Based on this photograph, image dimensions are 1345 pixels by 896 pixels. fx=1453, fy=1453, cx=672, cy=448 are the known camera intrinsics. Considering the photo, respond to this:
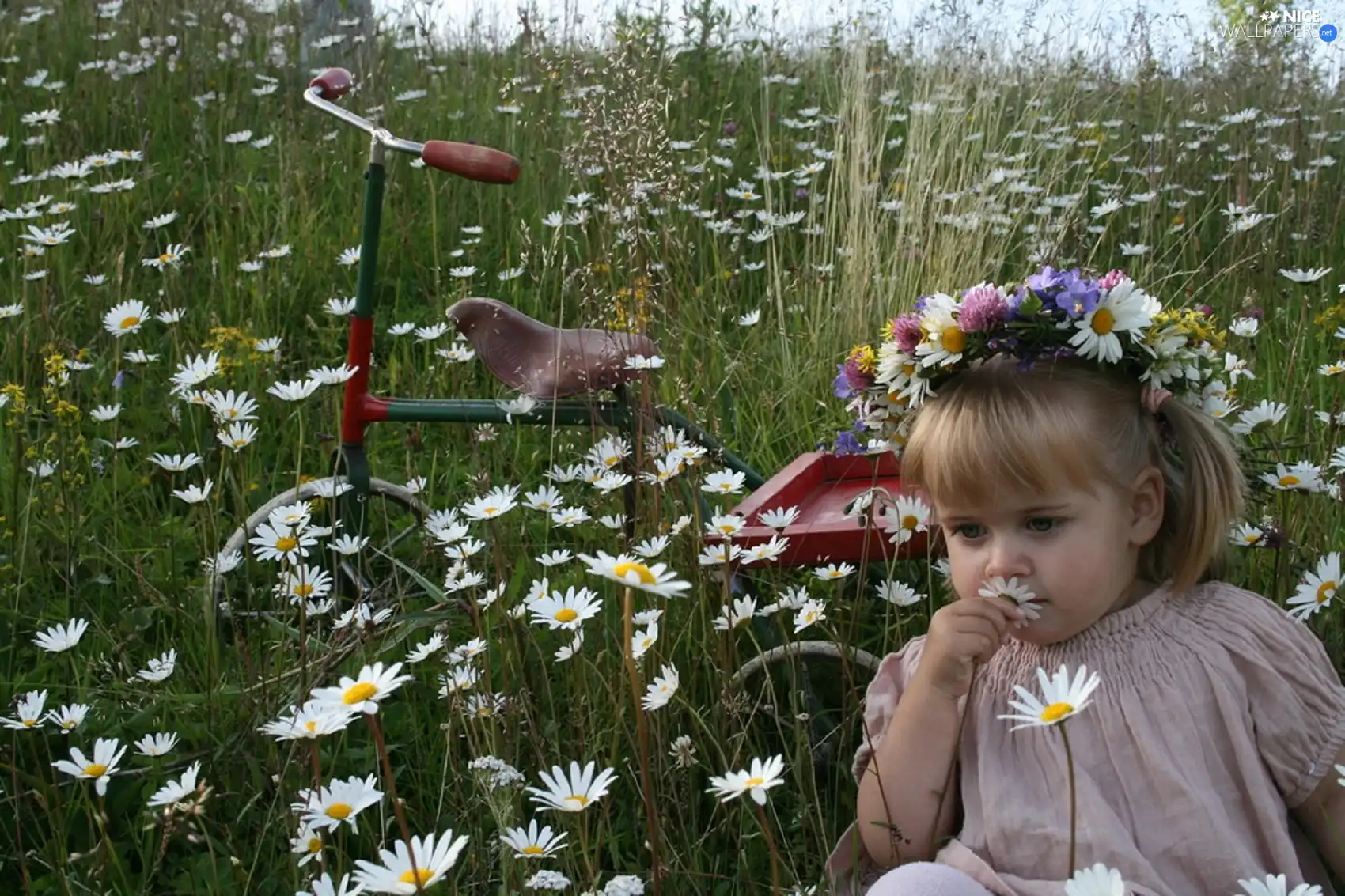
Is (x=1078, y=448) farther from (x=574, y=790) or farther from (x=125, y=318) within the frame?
(x=125, y=318)

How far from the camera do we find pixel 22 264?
15.0ft

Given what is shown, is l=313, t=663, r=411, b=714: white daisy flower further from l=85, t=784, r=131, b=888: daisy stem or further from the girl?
the girl

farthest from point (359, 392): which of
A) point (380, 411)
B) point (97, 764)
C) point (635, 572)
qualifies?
point (635, 572)

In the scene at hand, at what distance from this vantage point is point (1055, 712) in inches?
47.7

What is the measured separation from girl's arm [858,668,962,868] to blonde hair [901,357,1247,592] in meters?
0.28

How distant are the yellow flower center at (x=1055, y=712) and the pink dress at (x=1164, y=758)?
1.77 ft

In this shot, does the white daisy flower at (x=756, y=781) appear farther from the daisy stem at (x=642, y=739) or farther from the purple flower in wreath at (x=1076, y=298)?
the purple flower in wreath at (x=1076, y=298)

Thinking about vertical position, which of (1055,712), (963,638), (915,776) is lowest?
(915,776)

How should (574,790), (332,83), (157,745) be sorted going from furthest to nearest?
(332,83) < (157,745) < (574,790)

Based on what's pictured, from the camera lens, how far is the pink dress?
1.77 meters

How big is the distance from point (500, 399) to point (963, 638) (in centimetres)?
133

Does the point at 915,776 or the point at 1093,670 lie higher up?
the point at 1093,670

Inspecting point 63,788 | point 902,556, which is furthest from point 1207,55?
point 63,788

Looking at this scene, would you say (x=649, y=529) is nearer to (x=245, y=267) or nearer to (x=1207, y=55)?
(x=245, y=267)
